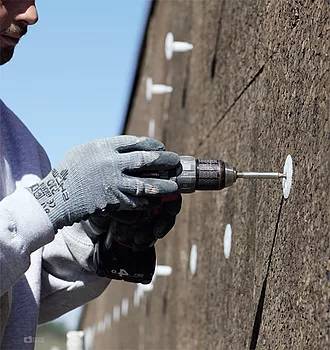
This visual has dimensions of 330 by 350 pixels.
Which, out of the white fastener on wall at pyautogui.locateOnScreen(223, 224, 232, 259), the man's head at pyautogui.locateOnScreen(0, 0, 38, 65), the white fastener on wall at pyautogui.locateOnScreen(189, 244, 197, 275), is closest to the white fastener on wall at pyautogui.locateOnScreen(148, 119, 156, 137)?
the white fastener on wall at pyautogui.locateOnScreen(189, 244, 197, 275)

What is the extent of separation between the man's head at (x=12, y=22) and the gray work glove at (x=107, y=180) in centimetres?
52

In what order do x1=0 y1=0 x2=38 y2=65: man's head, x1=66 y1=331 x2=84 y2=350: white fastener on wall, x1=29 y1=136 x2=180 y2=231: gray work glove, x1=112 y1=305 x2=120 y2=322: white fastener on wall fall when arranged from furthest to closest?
x1=112 y1=305 x2=120 y2=322: white fastener on wall → x1=66 y1=331 x2=84 y2=350: white fastener on wall → x1=0 y1=0 x2=38 y2=65: man's head → x1=29 y1=136 x2=180 y2=231: gray work glove

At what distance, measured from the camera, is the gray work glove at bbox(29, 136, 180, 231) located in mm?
2590

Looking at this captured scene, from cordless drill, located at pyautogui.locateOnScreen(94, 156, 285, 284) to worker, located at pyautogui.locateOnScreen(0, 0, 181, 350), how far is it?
0.07 ft

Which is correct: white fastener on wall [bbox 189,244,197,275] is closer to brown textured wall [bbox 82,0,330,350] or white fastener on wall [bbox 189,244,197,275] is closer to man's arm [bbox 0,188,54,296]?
brown textured wall [bbox 82,0,330,350]

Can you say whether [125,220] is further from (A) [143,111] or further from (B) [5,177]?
(A) [143,111]

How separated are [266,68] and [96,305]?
46.8ft

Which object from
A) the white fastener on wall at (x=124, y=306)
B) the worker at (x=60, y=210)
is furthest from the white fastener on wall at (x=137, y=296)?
the worker at (x=60, y=210)

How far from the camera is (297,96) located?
8.96 feet

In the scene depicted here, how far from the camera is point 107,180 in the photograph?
2590 millimetres

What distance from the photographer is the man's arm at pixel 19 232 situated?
8.64 ft

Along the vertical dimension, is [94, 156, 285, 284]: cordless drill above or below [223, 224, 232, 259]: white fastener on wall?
above

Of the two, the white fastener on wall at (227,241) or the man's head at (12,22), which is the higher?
the man's head at (12,22)

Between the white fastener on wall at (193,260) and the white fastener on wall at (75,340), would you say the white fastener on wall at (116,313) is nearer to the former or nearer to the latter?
the white fastener on wall at (193,260)
